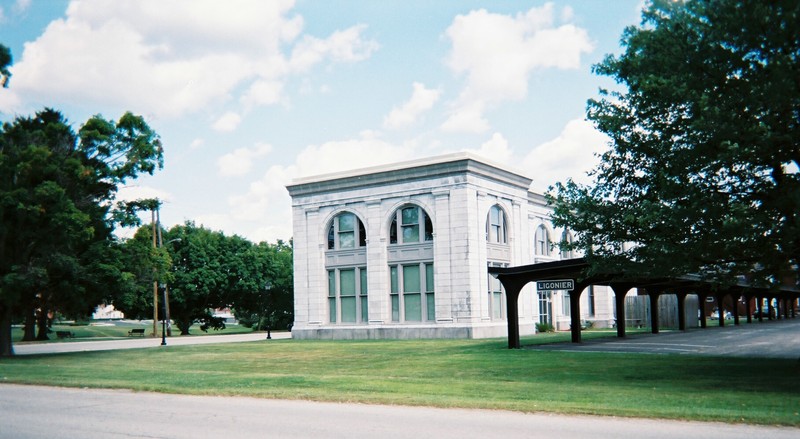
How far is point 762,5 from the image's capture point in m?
14.6

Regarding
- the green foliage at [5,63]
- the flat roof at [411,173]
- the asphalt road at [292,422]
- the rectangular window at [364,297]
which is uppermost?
the green foliage at [5,63]

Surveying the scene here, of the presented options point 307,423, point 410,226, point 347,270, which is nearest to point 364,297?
point 347,270

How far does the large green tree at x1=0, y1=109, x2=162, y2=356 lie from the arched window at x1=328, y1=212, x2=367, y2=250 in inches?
513

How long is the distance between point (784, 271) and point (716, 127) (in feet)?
12.9

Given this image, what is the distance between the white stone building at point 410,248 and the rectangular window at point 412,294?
0.18ft

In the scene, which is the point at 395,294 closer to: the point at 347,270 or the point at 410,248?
the point at 410,248

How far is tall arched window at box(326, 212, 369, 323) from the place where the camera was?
4191 cm

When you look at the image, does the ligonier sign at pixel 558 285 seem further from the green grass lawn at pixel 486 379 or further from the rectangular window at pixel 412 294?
the rectangular window at pixel 412 294

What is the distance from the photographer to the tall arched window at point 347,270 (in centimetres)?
4191

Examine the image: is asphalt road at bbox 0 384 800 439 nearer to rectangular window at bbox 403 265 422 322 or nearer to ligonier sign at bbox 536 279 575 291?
ligonier sign at bbox 536 279 575 291

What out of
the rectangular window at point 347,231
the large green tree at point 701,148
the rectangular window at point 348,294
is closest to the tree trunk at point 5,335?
the rectangular window at point 348,294

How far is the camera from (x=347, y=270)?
42625 millimetres

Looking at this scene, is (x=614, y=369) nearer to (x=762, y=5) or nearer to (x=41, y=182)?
(x=762, y=5)

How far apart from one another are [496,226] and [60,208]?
2319 cm
